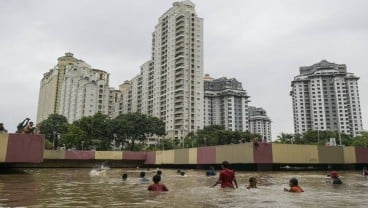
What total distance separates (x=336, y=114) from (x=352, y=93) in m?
9.05

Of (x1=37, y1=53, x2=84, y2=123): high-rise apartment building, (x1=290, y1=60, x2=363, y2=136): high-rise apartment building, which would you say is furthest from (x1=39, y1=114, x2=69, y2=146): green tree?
(x1=290, y1=60, x2=363, y2=136): high-rise apartment building

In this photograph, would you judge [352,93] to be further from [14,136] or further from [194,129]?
[14,136]

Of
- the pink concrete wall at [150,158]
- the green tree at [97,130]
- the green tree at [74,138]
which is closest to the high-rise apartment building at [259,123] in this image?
the green tree at [97,130]

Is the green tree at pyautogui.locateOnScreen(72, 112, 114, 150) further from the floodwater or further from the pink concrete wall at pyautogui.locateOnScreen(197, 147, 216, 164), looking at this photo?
the floodwater

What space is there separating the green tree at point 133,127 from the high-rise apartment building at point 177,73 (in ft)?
50.7

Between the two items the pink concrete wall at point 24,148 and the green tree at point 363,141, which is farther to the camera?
the green tree at point 363,141

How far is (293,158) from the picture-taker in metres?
37.9

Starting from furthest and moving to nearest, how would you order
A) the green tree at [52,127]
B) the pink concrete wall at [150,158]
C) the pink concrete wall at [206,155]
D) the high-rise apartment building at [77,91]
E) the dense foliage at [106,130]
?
the high-rise apartment building at [77,91], the green tree at [52,127], the dense foliage at [106,130], the pink concrete wall at [150,158], the pink concrete wall at [206,155]

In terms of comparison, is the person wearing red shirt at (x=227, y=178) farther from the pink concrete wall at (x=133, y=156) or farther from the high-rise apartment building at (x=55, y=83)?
the high-rise apartment building at (x=55, y=83)

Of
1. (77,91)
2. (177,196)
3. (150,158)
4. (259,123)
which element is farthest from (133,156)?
(259,123)

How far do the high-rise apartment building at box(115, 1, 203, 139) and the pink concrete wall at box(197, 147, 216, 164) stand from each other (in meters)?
58.9

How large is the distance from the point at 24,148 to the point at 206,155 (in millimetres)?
22575

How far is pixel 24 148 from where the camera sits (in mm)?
24859

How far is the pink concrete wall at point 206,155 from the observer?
4084 cm
